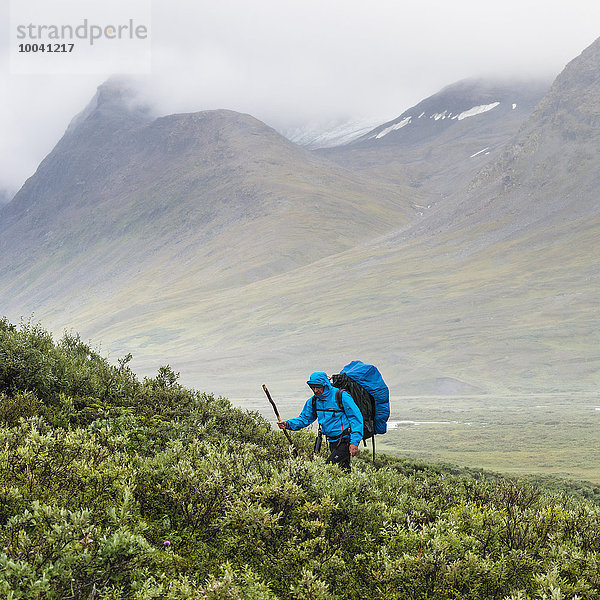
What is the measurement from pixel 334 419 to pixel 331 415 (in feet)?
0.22

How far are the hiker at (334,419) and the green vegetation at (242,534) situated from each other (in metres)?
1.23

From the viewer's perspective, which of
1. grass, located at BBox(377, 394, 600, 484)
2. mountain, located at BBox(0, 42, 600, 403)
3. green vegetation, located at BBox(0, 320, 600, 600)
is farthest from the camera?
mountain, located at BBox(0, 42, 600, 403)

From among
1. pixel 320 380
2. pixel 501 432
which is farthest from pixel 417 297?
pixel 320 380

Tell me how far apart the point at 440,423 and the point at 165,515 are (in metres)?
53.9

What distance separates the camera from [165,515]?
5.71 m

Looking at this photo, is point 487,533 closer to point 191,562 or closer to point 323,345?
point 191,562

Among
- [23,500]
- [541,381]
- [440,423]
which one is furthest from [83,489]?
[541,381]

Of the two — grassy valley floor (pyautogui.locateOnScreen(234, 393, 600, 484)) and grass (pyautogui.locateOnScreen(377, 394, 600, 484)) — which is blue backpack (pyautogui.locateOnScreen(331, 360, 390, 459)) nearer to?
grassy valley floor (pyautogui.locateOnScreen(234, 393, 600, 484))

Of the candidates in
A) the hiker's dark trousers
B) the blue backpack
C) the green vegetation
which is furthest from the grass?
the green vegetation

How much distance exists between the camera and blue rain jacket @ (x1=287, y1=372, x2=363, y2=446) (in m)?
8.25

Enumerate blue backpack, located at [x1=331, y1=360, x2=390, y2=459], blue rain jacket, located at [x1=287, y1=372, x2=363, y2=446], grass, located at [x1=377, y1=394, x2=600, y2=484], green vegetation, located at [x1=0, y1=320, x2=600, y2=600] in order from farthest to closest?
1. grass, located at [x1=377, y1=394, x2=600, y2=484]
2. blue backpack, located at [x1=331, y1=360, x2=390, y2=459]
3. blue rain jacket, located at [x1=287, y1=372, x2=363, y2=446]
4. green vegetation, located at [x1=0, y1=320, x2=600, y2=600]

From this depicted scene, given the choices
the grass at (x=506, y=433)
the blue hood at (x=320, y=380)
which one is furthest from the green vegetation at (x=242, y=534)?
the grass at (x=506, y=433)

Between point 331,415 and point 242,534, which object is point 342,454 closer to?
point 331,415

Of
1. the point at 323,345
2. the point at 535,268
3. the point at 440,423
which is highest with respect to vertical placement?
the point at 535,268
